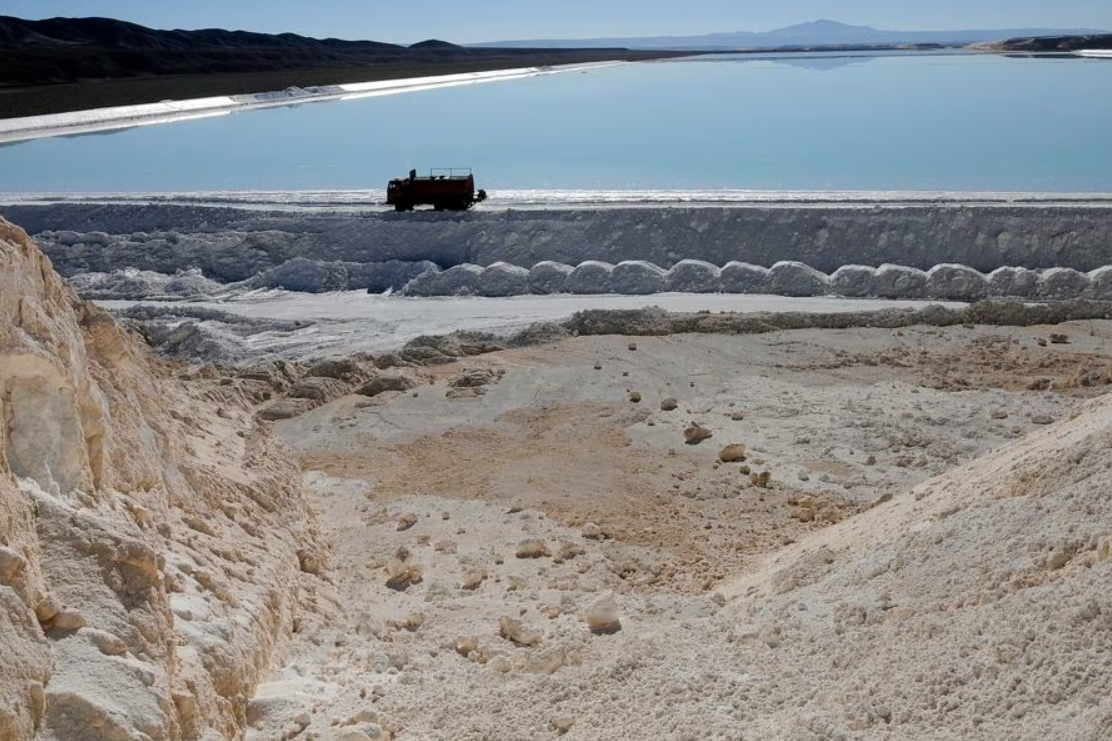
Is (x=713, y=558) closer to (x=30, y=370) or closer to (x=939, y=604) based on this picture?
(x=939, y=604)

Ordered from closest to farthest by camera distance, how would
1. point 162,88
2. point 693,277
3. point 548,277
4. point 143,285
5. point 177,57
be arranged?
1. point 693,277
2. point 548,277
3. point 143,285
4. point 162,88
5. point 177,57

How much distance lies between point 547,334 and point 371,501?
4.72m

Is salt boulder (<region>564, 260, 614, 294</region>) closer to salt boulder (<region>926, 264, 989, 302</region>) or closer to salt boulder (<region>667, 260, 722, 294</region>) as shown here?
salt boulder (<region>667, 260, 722, 294</region>)

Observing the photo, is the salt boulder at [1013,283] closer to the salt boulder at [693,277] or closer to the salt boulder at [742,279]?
the salt boulder at [742,279]

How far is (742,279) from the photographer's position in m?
15.3

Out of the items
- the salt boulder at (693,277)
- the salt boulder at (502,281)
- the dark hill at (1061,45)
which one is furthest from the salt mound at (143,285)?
the dark hill at (1061,45)

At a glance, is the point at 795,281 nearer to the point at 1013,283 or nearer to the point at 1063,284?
the point at 1013,283

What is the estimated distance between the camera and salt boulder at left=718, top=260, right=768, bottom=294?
49.7 ft

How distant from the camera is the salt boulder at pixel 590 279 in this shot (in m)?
15.5

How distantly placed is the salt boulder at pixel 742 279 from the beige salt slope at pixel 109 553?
931 cm

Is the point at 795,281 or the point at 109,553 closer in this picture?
the point at 109,553

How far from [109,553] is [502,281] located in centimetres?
1124

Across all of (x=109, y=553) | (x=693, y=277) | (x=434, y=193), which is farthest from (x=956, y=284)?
(x=109, y=553)

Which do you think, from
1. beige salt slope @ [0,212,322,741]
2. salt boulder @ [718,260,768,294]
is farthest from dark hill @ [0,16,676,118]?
beige salt slope @ [0,212,322,741]
